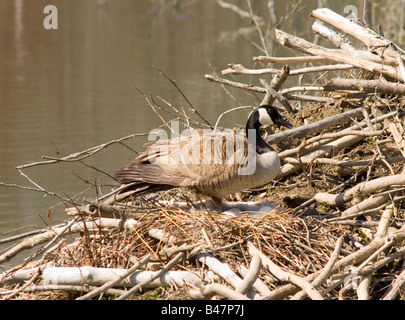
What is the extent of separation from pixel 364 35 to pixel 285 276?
256 centimetres

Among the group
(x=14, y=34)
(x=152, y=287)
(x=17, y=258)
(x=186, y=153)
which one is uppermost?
(x=14, y=34)

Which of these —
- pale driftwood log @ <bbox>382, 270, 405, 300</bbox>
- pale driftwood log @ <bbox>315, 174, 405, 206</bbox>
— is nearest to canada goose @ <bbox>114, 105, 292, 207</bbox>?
pale driftwood log @ <bbox>315, 174, 405, 206</bbox>

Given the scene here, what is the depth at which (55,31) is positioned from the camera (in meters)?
23.2

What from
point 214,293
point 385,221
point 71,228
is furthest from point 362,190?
point 71,228

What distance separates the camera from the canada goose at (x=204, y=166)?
551cm

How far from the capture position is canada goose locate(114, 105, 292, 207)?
217 inches

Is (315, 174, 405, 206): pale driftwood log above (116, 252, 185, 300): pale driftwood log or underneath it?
above

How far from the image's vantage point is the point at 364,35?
5637 mm

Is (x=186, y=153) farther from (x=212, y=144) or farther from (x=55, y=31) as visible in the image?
(x=55, y=31)

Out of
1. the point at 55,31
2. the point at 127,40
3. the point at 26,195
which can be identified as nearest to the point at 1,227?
the point at 26,195

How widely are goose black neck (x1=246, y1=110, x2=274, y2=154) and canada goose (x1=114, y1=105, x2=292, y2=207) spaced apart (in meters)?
0.02

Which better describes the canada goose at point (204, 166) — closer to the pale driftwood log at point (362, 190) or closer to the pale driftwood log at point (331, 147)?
the pale driftwood log at point (362, 190)

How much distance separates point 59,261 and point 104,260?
0.46 m

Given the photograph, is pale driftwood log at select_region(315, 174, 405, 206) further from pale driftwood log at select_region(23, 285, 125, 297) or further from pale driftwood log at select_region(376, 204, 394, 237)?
pale driftwood log at select_region(23, 285, 125, 297)
